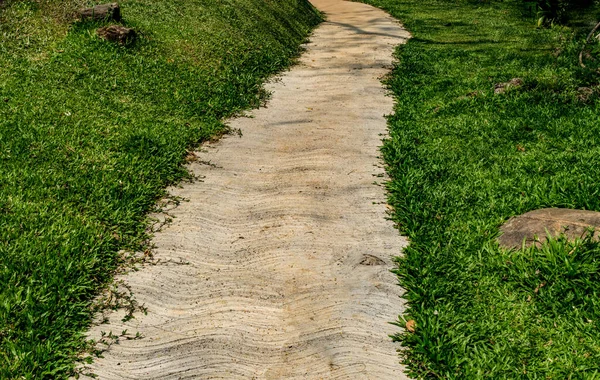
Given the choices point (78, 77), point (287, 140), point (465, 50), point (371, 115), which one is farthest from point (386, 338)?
point (465, 50)

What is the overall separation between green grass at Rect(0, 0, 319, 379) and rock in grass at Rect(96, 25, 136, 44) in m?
0.16

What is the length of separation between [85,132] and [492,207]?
16.1 ft

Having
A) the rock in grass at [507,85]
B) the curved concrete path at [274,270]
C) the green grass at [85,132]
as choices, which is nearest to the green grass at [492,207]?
the rock in grass at [507,85]

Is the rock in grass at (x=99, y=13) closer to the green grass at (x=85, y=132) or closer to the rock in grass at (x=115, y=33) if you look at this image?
the green grass at (x=85, y=132)

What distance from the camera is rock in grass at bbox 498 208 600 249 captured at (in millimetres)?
5246

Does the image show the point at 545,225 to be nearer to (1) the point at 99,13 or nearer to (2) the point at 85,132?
(2) the point at 85,132

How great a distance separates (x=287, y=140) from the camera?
328 inches

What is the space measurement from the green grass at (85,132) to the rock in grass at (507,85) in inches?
166

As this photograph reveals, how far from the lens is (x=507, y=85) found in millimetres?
10250

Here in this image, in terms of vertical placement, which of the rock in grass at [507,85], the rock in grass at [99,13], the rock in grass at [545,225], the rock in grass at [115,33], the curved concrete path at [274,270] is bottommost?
the curved concrete path at [274,270]

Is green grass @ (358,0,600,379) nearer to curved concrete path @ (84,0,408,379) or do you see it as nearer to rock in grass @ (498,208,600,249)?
rock in grass @ (498,208,600,249)

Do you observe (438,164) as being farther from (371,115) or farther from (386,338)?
(386,338)

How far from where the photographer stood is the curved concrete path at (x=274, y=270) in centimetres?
419

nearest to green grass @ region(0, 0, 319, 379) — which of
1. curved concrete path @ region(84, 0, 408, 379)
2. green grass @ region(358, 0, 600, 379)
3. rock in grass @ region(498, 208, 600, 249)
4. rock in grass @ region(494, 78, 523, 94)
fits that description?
curved concrete path @ region(84, 0, 408, 379)
